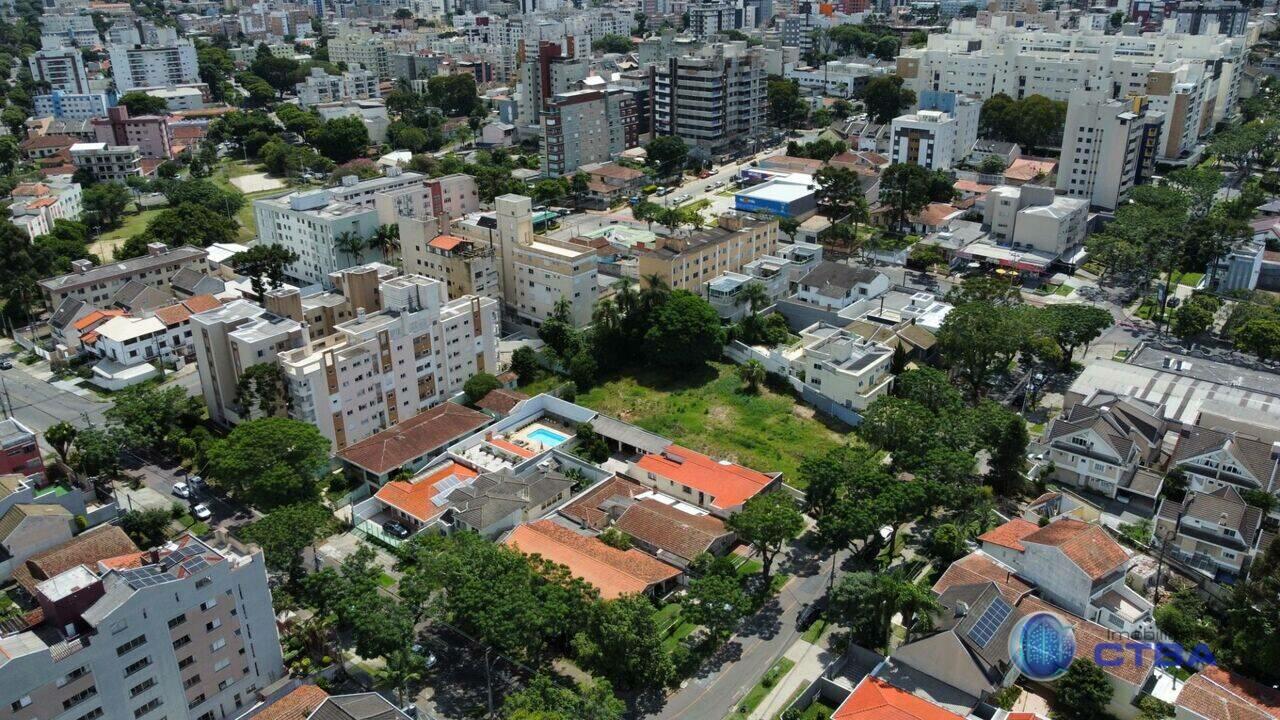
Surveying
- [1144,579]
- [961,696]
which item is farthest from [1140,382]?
[961,696]

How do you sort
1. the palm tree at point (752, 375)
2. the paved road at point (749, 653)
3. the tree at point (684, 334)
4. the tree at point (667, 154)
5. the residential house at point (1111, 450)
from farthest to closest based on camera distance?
the tree at point (667, 154) < the tree at point (684, 334) < the palm tree at point (752, 375) < the residential house at point (1111, 450) < the paved road at point (749, 653)

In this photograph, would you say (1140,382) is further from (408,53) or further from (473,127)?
(408,53)

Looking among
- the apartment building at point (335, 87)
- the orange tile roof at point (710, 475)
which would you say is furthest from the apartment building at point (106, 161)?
the orange tile roof at point (710, 475)

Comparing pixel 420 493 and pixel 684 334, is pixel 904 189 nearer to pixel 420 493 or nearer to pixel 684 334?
pixel 684 334

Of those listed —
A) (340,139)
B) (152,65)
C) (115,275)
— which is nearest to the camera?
(115,275)

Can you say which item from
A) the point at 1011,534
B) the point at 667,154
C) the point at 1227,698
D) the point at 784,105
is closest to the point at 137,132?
the point at 667,154

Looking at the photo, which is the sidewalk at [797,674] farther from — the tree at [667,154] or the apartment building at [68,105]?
the apartment building at [68,105]
